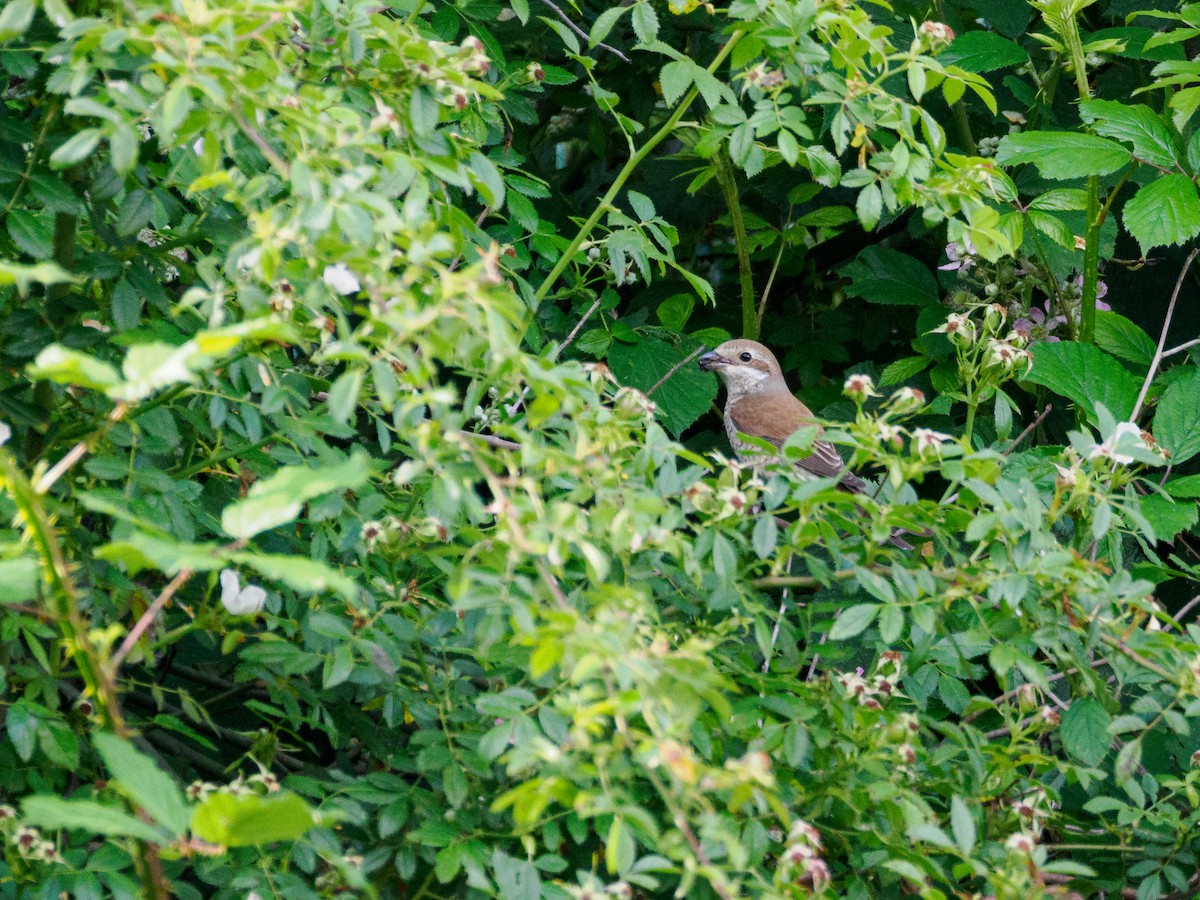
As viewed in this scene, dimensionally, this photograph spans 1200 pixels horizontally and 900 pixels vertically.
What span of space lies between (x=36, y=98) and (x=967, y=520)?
1.58m

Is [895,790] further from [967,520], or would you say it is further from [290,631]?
[290,631]

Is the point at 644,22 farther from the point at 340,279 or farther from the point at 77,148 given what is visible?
the point at 77,148

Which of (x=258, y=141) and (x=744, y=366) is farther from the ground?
(x=258, y=141)

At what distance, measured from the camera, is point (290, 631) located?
2.03 meters

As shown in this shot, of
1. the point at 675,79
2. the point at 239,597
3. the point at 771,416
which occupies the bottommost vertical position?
the point at 771,416

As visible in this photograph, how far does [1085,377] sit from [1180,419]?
234 millimetres

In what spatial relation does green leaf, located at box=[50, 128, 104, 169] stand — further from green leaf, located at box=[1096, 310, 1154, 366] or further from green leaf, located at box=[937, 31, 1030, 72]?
green leaf, located at box=[1096, 310, 1154, 366]

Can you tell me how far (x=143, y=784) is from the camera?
50.5 inches

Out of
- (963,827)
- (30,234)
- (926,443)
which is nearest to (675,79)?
(926,443)

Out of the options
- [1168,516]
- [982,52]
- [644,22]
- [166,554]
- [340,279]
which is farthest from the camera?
[982,52]

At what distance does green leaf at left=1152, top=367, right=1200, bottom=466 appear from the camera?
2.93 metres

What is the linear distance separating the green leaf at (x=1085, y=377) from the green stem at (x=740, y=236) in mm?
982

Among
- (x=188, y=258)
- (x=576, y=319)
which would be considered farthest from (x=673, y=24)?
(x=188, y=258)

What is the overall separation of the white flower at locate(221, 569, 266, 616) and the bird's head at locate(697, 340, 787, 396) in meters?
2.23
